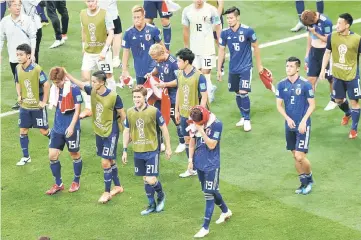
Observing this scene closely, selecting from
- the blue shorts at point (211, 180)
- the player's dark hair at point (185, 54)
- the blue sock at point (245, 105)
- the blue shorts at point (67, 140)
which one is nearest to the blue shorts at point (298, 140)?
the blue shorts at point (211, 180)

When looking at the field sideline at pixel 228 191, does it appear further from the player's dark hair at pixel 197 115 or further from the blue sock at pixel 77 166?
the player's dark hair at pixel 197 115

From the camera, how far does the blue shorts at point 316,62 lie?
757 inches

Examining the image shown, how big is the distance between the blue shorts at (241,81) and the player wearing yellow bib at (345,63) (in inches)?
67.1

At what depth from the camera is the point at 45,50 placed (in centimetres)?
2359

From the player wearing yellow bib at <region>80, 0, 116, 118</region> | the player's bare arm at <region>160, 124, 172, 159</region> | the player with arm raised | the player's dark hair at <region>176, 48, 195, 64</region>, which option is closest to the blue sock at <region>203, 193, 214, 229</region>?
the player's bare arm at <region>160, 124, 172, 159</region>

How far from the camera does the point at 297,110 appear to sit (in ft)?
51.8

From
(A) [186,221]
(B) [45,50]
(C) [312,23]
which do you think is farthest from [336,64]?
(B) [45,50]

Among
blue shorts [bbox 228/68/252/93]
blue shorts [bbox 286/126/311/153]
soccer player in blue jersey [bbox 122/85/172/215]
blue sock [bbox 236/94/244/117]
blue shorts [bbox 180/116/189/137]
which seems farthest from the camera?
blue sock [bbox 236/94/244/117]

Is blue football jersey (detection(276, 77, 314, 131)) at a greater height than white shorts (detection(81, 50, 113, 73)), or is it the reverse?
blue football jersey (detection(276, 77, 314, 131))

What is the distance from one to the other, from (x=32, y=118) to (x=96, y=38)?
251cm

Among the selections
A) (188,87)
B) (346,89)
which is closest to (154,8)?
(346,89)

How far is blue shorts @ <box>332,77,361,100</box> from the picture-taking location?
17906 mm

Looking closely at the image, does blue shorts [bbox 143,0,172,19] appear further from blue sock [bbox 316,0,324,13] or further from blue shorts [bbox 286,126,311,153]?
blue shorts [bbox 286,126,311,153]

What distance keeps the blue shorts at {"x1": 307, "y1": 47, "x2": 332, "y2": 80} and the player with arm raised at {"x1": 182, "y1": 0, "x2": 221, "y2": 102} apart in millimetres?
2039
